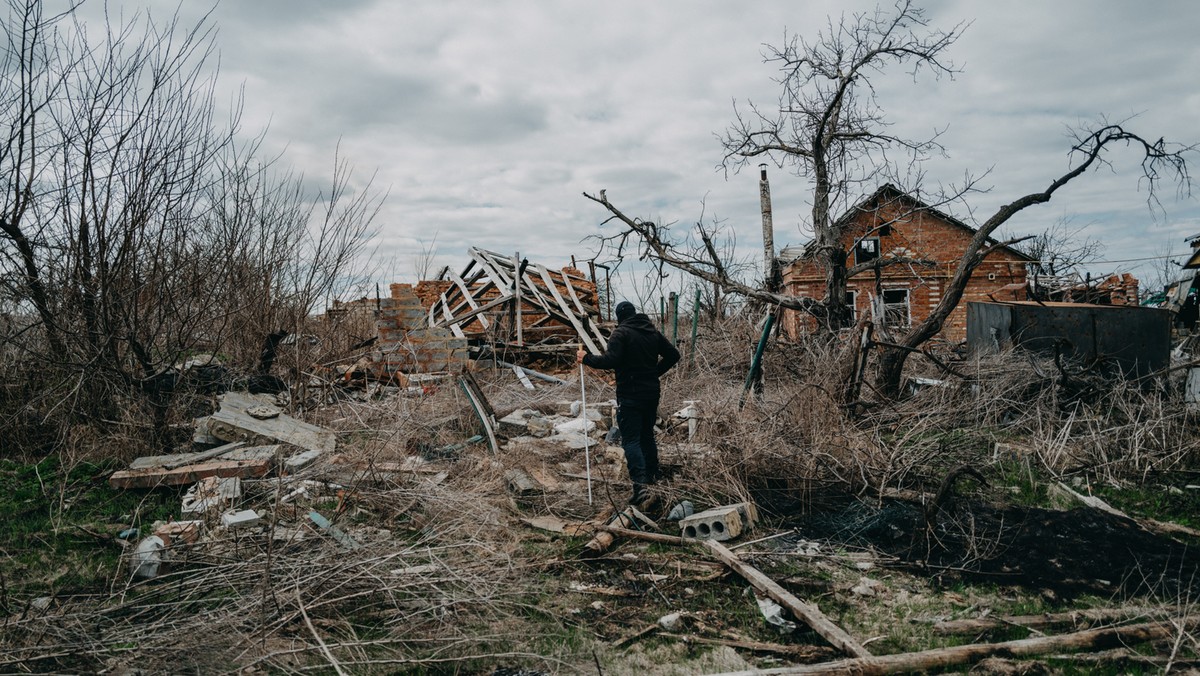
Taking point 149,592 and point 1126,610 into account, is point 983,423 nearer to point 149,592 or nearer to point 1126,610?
point 1126,610

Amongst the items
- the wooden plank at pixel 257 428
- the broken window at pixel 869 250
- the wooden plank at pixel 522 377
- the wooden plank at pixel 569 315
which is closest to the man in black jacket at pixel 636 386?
the wooden plank at pixel 257 428

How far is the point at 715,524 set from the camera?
4.88 metres

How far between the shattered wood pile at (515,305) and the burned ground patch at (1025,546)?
8.15 meters

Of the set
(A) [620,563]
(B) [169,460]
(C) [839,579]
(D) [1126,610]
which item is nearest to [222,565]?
(A) [620,563]

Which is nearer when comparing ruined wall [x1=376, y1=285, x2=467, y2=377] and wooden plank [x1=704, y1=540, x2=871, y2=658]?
wooden plank [x1=704, y1=540, x2=871, y2=658]

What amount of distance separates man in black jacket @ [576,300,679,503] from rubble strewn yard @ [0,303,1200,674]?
1.10ft

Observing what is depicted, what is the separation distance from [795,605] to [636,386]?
2.56m

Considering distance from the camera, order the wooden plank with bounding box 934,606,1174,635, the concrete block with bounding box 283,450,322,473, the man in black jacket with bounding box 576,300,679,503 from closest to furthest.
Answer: the wooden plank with bounding box 934,606,1174,635 < the man in black jacket with bounding box 576,300,679,503 < the concrete block with bounding box 283,450,322,473

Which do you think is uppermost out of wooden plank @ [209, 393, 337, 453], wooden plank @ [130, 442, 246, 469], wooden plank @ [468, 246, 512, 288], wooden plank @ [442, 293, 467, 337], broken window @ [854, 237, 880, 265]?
broken window @ [854, 237, 880, 265]

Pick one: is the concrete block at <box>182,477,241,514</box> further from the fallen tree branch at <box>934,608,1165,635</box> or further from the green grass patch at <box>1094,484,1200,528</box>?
the green grass patch at <box>1094,484,1200,528</box>

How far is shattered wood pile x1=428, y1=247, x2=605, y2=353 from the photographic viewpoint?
13164 millimetres

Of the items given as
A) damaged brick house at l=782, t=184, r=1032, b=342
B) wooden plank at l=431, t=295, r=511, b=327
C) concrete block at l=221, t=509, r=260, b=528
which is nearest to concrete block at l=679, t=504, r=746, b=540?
concrete block at l=221, t=509, r=260, b=528

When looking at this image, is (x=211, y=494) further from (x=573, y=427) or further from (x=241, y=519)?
(x=573, y=427)

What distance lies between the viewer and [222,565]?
12.6 ft
